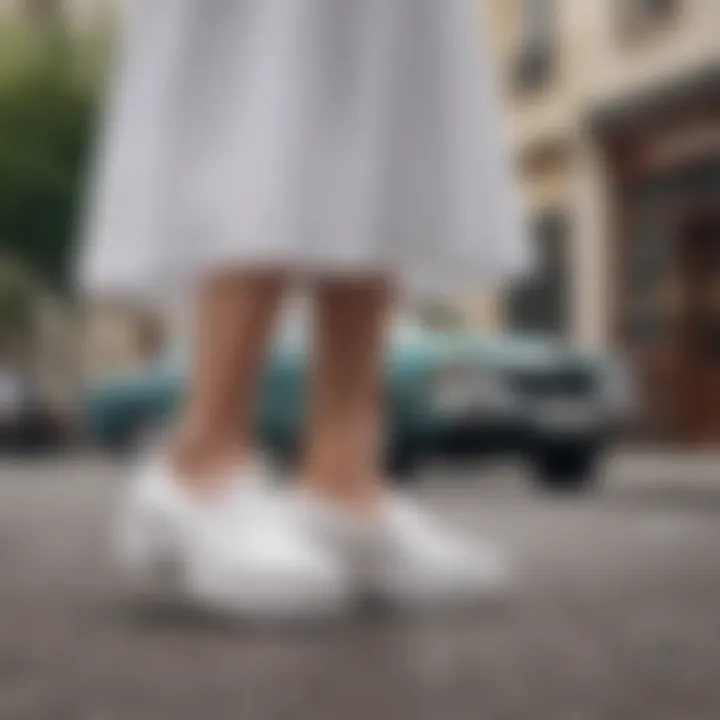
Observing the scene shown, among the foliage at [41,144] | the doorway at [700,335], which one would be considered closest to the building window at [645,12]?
the doorway at [700,335]

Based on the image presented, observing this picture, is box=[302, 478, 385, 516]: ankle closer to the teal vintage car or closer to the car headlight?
the teal vintage car

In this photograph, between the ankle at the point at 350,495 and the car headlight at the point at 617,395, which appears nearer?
the ankle at the point at 350,495

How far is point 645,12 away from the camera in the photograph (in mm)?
7922

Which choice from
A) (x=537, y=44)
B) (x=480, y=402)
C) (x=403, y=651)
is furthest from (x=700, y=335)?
(x=403, y=651)

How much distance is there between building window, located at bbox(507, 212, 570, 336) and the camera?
8719mm

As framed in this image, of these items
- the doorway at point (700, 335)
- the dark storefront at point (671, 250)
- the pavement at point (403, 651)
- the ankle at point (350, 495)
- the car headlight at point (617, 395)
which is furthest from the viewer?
the dark storefront at point (671, 250)

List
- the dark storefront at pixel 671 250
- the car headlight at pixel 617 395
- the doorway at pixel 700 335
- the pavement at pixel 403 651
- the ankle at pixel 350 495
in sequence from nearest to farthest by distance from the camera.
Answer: the pavement at pixel 403 651, the ankle at pixel 350 495, the car headlight at pixel 617 395, the doorway at pixel 700 335, the dark storefront at pixel 671 250

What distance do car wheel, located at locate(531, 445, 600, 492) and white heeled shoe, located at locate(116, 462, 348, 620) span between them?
10.5 ft

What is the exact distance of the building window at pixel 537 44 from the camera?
8727 mm

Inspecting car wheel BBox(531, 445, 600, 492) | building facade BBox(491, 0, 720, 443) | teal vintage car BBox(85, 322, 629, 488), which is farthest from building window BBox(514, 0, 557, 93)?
car wheel BBox(531, 445, 600, 492)

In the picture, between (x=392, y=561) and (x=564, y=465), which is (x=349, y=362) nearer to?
(x=392, y=561)

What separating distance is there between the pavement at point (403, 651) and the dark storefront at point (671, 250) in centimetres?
551

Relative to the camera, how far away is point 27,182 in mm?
8227

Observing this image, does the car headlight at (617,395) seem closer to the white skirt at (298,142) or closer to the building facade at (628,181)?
the building facade at (628,181)
